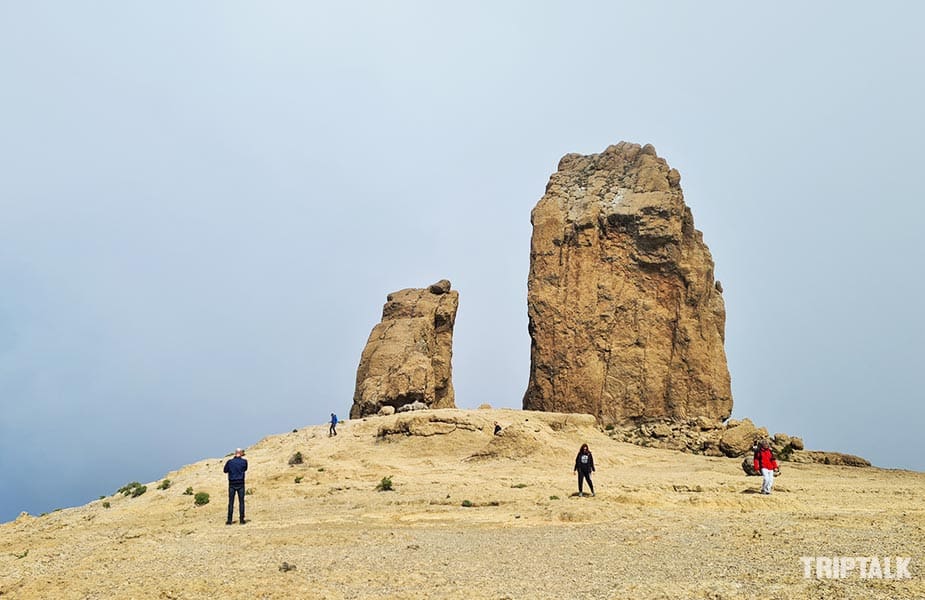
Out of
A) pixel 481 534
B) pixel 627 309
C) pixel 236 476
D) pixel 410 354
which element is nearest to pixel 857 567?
pixel 481 534

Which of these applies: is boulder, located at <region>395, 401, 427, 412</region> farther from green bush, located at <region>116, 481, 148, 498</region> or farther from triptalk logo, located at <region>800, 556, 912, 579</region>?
triptalk logo, located at <region>800, 556, 912, 579</region>

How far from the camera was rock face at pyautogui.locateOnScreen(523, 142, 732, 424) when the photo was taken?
42312 mm

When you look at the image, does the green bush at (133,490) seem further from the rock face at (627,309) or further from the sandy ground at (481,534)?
the rock face at (627,309)

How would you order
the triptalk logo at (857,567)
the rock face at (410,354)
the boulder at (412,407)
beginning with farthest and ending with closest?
the rock face at (410,354), the boulder at (412,407), the triptalk logo at (857,567)

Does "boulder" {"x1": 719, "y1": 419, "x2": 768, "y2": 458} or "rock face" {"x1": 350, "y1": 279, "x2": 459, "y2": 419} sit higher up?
"rock face" {"x1": 350, "y1": 279, "x2": 459, "y2": 419}

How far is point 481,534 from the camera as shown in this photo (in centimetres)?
1405

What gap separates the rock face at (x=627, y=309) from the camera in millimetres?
42312

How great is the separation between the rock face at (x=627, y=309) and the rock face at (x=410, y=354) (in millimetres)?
5912

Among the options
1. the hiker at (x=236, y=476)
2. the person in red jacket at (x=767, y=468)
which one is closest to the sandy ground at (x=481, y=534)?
the hiker at (x=236, y=476)

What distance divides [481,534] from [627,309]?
31344mm

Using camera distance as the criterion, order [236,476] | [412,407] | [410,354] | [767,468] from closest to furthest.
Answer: [236,476] < [767,468] < [412,407] < [410,354]

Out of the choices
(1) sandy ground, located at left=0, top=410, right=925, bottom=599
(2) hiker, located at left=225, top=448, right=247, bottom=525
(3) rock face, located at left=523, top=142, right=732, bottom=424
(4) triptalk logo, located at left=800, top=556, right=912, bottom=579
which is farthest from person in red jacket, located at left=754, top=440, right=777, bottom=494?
(3) rock face, located at left=523, top=142, right=732, bottom=424

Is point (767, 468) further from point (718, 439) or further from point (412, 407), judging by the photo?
point (412, 407)

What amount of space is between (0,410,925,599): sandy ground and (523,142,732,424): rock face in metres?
14.2
